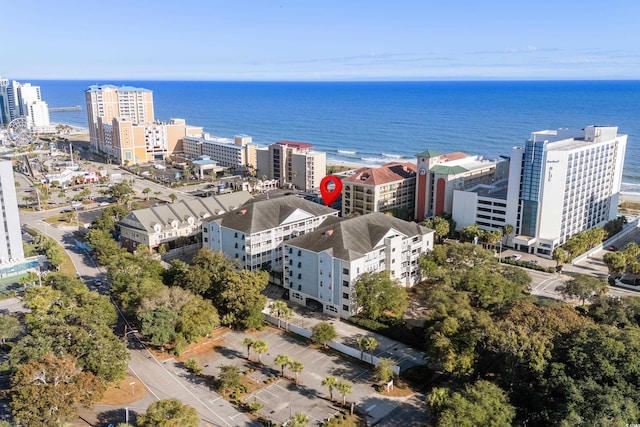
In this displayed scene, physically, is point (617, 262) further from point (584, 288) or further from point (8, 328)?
point (8, 328)

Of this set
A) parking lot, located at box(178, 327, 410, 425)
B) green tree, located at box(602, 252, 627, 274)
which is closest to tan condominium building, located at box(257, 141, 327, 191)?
green tree, located at box(602, 252, 627, 274)

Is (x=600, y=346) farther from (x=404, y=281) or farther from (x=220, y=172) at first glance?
(x=220, y=172)

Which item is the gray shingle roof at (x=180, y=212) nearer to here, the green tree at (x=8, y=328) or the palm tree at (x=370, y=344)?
the green tree at (x=8, y=328)

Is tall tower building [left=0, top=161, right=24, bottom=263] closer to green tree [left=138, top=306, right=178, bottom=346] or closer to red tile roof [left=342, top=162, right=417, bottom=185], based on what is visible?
green tree [left=138, top=306, right=178, bottom=346]

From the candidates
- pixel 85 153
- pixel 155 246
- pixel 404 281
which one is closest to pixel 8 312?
pixel 155 246

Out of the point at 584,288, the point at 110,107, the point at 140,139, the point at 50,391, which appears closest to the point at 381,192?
the point at 584,288

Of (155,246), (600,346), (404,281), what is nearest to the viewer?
(600,346)
